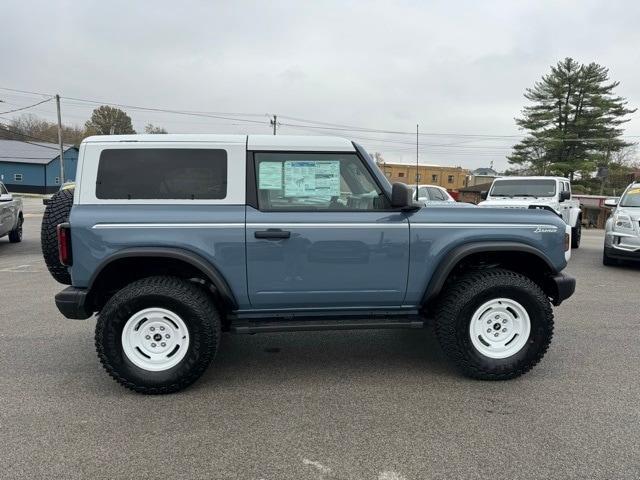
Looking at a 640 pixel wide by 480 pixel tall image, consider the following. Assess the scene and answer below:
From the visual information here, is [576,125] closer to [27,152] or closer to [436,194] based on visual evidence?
[436,194]

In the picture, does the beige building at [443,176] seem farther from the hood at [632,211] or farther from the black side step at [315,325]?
the black side step at [315,325]

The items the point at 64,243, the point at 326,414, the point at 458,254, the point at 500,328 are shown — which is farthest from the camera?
the point at 500,328

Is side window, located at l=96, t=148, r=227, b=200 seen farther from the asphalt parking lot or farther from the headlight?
the headlight

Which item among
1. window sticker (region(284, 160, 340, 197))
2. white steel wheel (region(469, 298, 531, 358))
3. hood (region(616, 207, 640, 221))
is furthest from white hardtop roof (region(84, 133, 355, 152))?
hood (region(616, 207, 640, 221))

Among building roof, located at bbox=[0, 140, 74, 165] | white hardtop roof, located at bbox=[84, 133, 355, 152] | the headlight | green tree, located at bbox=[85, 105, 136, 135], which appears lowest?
the headlight

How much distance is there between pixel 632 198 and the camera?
32.0 feet

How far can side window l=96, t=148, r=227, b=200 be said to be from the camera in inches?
142

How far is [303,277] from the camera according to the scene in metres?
3.66

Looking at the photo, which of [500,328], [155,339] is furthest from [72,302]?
[500,328]

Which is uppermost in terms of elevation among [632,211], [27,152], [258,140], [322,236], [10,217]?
[27,152]

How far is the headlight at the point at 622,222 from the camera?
351 inches

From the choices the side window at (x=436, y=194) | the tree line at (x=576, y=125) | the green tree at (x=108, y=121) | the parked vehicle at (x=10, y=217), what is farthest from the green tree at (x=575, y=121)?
the green tree at (x=108, y=121)

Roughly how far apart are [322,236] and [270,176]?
623 mm

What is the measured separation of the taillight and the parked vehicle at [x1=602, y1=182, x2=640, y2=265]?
9.26 m
